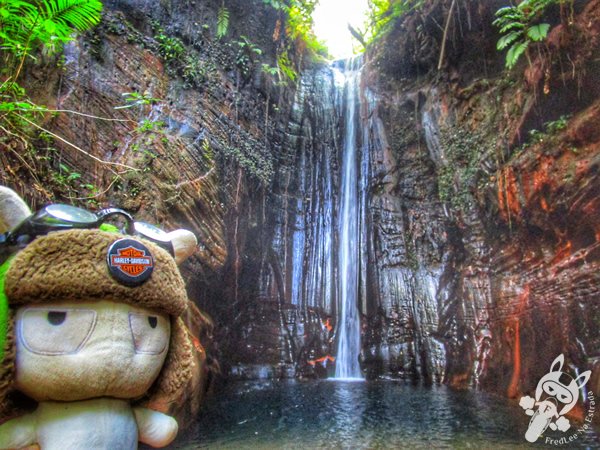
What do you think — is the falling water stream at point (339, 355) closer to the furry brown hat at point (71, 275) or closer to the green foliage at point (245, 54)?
the green foliage at point (245, 54)

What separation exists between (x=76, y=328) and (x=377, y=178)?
8.94m

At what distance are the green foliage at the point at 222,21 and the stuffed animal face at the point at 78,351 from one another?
24.0 feet

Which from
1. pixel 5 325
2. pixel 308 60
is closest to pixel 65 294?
pixel 5 325

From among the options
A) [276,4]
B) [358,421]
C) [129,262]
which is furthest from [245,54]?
[129,262]

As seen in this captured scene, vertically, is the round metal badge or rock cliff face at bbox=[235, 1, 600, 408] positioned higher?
rock cliff face at bbox=[235, 1, 600, 408]

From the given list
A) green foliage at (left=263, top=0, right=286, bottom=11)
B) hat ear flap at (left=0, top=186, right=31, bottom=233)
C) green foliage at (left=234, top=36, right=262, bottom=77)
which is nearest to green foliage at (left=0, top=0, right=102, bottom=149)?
hat ear flap at (left=0, top=186, right=31, bottom=233)

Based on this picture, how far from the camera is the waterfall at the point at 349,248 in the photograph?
338 inches

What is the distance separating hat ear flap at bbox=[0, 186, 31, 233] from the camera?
1675 millimetres

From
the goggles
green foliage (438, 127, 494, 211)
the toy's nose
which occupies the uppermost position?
green foliage (438, 127, 494, 211)

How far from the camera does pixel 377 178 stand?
389 inches

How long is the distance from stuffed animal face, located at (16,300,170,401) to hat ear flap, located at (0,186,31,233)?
0.40m

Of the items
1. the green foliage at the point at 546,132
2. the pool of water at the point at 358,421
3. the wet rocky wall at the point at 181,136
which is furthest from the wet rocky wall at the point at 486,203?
the wet rocky wall at the point at 181,136

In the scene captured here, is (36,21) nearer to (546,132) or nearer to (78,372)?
(78,372)

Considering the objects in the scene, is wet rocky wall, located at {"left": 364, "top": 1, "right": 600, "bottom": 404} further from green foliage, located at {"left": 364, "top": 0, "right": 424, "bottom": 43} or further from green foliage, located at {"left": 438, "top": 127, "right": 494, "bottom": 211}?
green foliage, located at {"left": 364, "top": 0, "right": 424, "bottom": 43}
